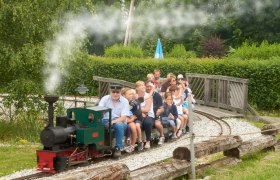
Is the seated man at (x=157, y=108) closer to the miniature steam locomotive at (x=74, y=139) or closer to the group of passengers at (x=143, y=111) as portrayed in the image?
the group of passengers at (x=143, y=111)

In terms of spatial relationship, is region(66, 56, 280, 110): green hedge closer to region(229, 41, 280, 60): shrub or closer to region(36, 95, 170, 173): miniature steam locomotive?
region(229, 41, 280, 60): shrub

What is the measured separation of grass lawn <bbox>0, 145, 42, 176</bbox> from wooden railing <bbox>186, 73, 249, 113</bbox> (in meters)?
9.46

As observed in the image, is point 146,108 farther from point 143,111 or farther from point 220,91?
point 220,91

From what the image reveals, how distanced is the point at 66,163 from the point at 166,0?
3899 centimetres

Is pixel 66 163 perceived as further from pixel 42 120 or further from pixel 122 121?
pixel 42 120

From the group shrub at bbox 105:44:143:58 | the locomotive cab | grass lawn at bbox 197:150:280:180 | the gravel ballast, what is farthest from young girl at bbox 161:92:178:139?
shrub at bbox 105:44:143:58

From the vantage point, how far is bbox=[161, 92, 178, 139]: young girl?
1569cm

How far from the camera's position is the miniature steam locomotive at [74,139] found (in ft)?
37.7

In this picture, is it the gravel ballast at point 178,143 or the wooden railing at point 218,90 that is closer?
the gravel ballast at point 178,143

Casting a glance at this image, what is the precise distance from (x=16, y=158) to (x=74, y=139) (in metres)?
2.46

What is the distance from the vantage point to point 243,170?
10648 millimetres

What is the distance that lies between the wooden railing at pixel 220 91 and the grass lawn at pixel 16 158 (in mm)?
9465

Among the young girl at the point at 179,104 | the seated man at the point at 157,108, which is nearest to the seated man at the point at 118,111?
the seated man at the point at 157,108

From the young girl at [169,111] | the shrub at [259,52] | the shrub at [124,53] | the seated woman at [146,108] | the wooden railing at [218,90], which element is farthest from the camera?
the shrub at [124,53]
